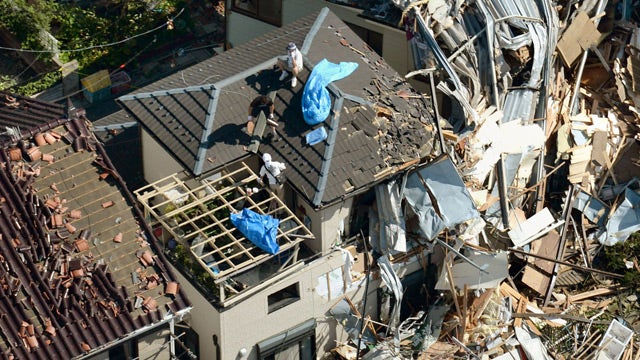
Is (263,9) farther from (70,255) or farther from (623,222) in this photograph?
(70,255)

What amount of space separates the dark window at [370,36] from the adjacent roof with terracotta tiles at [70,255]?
12.2 metres

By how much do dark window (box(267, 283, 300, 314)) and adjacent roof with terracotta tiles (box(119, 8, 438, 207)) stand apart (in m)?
3.13

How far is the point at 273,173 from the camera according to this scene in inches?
1473

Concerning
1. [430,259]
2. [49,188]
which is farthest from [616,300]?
[49,188]

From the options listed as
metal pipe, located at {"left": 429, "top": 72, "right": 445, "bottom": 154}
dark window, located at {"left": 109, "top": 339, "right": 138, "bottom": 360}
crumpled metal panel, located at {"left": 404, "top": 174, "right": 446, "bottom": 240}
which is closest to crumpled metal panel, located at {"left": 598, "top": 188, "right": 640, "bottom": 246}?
crumpled metal panel, located at {"left": 404, "top": 174, "right": 446, "bottom": 240}

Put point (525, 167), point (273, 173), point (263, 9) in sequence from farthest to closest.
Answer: point (263, 9) < point (525, 167) < point (273, 173)

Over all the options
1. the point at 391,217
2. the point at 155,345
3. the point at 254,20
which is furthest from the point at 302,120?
the point at 254,20

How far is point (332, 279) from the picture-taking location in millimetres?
38500

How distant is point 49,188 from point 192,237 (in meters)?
4.59

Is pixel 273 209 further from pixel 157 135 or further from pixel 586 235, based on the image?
pixel 586 235

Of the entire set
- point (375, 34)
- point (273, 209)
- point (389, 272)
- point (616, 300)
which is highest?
point (375, 34)

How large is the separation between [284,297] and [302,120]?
554cm

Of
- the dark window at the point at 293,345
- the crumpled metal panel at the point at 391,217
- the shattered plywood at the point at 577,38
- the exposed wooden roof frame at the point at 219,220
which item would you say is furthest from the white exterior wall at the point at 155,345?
the shattered plywood at the point at 577,38

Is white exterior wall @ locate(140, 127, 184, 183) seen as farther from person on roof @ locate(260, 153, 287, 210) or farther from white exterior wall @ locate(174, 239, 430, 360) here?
white exterior wall @ locate(174, 239, 430, 360)
